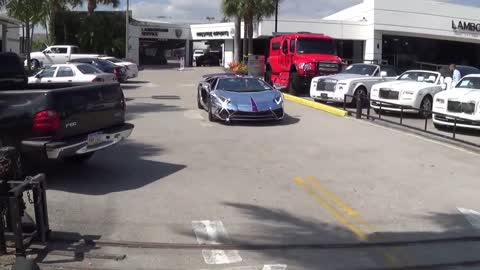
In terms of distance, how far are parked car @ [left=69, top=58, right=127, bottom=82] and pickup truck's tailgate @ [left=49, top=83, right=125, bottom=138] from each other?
2062 centimetres

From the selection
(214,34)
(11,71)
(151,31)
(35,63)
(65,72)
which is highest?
(151,31)

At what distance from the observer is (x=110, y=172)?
973cm

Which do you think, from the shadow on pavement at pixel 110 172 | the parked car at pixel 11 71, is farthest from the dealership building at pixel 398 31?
the shadow on pavement at pixel 110 172

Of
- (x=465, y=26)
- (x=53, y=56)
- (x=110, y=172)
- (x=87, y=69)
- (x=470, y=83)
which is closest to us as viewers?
(x=110, y=172)

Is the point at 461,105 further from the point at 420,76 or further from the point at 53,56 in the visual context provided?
the point at 53,56

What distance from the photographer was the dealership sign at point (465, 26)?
49.2 m

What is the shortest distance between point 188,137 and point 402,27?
37.3 m

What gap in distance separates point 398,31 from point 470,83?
32.5 meters

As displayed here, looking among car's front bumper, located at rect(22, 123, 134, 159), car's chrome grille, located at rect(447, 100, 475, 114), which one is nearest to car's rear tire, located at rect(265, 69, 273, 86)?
car's chrome grille, located at rect(447, 100, 475, 114)

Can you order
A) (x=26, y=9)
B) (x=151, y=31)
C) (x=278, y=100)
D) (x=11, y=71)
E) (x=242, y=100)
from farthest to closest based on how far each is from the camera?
1. (x=151, y=31)
2. (x=26, y=9)
3. (x=278, y=100)
4. (x=242, y=100)
5. (x=11, y=71)

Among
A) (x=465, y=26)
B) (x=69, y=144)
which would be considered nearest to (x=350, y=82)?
(x=69, y=144)

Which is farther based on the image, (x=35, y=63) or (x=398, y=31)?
(x=398, y=31)

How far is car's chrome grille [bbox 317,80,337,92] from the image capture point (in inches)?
805

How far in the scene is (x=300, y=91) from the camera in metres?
24.8
